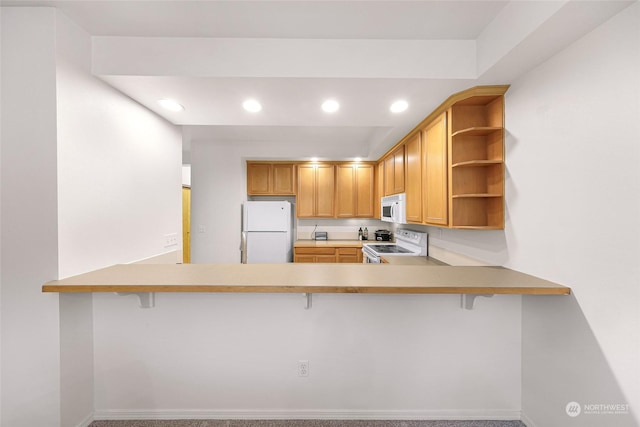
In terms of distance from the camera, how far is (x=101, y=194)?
1.60 metres

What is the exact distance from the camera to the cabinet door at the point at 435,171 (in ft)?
6.40

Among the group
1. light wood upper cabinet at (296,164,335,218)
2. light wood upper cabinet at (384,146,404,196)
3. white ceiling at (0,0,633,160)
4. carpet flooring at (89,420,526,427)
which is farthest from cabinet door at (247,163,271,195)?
carpet flooring at (89,420,526,427)

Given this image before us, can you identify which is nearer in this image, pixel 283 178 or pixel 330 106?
pixel 330 106

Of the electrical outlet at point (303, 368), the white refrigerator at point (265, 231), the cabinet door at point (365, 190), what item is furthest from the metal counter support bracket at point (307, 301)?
the cabinet door at point (365, 190)

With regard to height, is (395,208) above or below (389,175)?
below

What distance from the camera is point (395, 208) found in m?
3.10

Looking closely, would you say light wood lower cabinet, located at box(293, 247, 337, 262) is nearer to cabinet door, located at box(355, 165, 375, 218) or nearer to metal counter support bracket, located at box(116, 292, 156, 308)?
cabinet door, located at box(355, 165, 375, 218)

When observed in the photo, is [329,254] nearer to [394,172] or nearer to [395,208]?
[395,208]

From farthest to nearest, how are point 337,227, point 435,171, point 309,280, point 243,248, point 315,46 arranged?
point 337,227, point 243,248, point 435,171, point 315,46, point 309,280

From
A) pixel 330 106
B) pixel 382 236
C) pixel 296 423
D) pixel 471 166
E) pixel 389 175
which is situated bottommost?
pixel 296 423

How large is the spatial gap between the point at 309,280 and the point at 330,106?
129 centimetres

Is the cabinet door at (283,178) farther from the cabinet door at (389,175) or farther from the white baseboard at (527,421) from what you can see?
the white baseboard at (527,421)

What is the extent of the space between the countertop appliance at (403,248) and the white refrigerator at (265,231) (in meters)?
1.29

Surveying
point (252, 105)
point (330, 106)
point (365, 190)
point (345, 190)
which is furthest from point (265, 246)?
point (330, 106)
